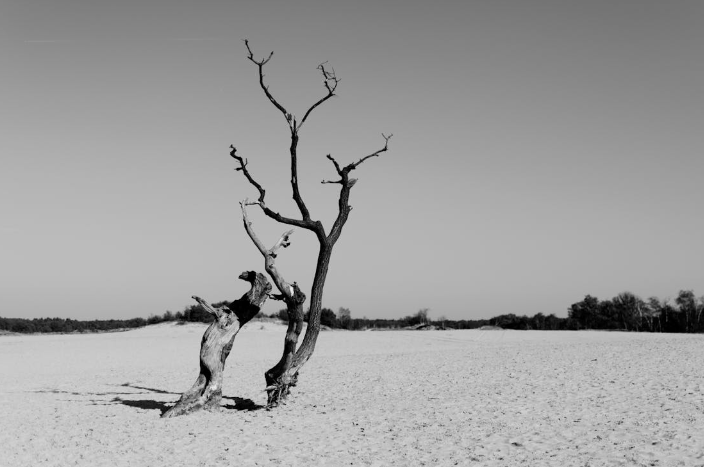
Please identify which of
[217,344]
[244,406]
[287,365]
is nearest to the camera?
[217,344]

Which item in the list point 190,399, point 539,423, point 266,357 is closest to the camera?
point 539,423

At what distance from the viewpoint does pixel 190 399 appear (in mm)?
12438

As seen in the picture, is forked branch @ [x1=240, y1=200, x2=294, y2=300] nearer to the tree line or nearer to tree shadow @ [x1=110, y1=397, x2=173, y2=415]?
tree shadow @ [x1=110, y1=397, x2=173, y2=415]

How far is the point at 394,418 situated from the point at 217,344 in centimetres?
424

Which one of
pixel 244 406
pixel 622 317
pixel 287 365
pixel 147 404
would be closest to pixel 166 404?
pixel 147 404

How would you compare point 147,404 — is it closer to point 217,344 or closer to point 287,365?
point 217,344

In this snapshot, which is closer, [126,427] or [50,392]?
[126,427]

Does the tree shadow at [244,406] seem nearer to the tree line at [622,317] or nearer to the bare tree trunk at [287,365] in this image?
the bare tree trunk at [287,365]

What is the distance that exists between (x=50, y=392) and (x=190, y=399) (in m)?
6.79

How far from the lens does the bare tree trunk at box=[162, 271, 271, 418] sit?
1248 cm

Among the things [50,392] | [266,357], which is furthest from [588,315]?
[50,392]

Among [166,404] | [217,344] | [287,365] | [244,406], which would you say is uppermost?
[217,344]

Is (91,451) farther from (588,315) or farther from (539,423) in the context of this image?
(588,315)

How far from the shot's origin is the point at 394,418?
11.4m
